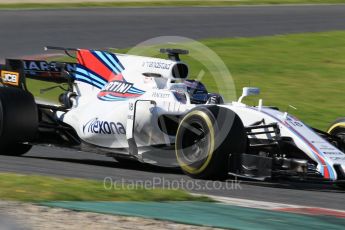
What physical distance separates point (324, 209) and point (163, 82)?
3.36 m

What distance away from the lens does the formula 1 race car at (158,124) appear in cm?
995

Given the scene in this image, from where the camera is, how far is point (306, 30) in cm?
2617

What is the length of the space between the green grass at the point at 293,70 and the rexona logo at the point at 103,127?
4.30 metres

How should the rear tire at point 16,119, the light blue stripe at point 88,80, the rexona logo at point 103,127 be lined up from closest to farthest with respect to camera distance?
the rexona logo at point 103,127, the rear tire at point 16,119, the light blue stripe at point 88,80

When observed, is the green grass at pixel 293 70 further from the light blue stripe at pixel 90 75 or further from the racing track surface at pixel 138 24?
the light blue stripe at pixel 90 75

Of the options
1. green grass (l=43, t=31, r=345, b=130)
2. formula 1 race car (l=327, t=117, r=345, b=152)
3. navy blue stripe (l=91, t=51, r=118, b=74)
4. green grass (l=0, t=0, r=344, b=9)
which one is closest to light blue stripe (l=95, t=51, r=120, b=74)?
navy blue stripe (l=91, t=51, r=118, b=74)

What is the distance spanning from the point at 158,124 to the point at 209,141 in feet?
3.64

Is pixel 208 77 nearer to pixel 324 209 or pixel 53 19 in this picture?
pixel 53 19

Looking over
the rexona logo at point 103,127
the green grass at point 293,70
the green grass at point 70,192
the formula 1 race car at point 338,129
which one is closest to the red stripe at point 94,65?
the rexona logo at point 103,127

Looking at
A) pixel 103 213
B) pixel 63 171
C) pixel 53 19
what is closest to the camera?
pixel 103 213

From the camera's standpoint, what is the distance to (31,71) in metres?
12.5

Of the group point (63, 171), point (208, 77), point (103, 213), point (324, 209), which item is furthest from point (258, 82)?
point (103, 213)

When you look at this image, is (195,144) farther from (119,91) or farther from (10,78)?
(10,78)

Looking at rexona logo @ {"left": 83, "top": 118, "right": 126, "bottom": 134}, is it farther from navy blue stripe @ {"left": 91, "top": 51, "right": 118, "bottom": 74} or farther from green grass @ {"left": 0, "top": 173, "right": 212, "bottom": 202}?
green grass @ {"left": 0, "top": 173, "right": 212, "bottom": 202}
